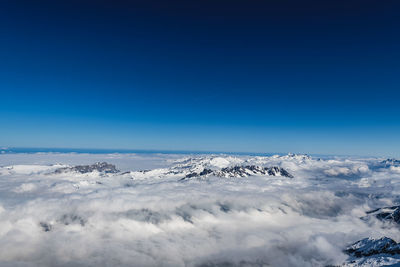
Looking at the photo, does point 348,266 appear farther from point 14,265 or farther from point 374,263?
point 14,265

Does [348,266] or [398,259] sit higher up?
[398,259]

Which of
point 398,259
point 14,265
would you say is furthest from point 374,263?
point 14,265

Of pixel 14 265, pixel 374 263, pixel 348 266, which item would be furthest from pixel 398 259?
pixel 14 265

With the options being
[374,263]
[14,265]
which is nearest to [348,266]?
[374,263]

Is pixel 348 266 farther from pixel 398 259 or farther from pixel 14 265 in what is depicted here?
pixel 14 265

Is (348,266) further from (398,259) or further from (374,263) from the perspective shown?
(398,259)
